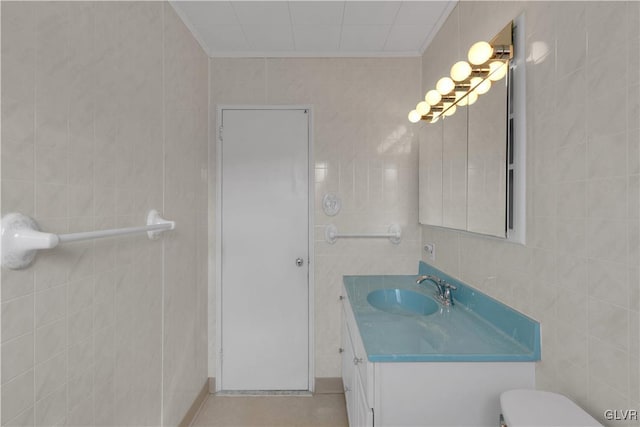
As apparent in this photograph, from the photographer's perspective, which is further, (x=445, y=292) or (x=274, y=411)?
(x=274, y=411)

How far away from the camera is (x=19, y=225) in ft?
2.81

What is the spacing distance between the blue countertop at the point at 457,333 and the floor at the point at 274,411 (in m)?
0.94

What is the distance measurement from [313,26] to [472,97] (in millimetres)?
1089

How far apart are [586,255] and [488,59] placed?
32.7 inches

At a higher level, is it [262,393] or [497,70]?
[497,70]

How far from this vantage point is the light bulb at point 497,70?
129 centimetres

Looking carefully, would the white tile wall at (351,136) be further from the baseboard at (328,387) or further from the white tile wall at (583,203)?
the white tile wall at (583,203)

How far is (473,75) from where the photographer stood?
146 centimetres

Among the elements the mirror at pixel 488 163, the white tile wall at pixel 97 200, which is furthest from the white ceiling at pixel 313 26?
the mirror at pixel 488 163

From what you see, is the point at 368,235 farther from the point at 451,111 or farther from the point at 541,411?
the point at 541,411

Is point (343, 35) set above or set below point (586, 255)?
above

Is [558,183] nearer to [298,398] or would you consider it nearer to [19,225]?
[19,225]

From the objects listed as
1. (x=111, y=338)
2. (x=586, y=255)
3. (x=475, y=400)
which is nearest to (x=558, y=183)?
(x=586, y=255)

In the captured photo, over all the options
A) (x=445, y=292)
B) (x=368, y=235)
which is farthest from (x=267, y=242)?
(x=445, y=292)
